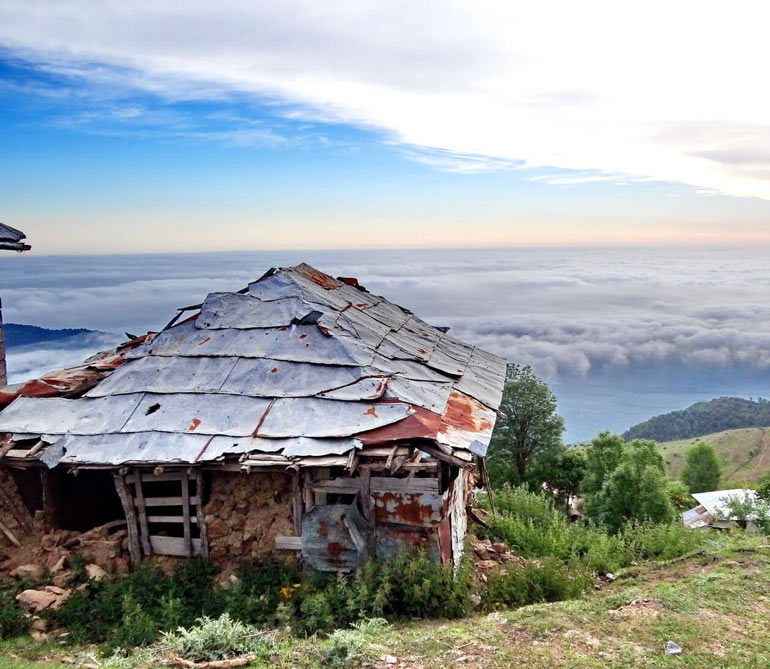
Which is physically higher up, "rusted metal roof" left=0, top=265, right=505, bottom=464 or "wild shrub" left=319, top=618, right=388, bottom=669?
"rusted metal roof" left=0, top=265, right=505, bottom=464

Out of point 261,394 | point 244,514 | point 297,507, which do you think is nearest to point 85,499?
point 244,514

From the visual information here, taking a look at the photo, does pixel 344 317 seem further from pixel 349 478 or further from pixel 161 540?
pixel 161 540

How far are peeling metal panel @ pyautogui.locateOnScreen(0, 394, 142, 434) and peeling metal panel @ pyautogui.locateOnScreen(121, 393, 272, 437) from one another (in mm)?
312

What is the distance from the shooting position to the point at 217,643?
699cm

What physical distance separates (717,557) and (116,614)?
9.42 metres

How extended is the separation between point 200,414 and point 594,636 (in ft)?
21.3

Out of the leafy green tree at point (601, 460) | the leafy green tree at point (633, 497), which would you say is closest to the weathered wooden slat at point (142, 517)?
the leafy green tree at point (633, 497)

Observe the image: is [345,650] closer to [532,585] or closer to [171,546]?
[532,585]

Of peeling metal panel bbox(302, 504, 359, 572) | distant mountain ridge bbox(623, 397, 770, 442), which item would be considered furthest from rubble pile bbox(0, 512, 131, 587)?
distant mountain ridge bbox(623, 397, 770, 442)

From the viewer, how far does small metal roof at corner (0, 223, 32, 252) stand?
1334 centimetres

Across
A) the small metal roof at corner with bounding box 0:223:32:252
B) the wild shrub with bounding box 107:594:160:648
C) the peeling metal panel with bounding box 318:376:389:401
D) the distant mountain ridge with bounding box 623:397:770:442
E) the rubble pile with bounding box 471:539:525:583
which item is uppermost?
the small metal roof at corner with bounding box 0:223:32:252

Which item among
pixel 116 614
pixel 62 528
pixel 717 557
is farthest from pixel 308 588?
pixel 717 557

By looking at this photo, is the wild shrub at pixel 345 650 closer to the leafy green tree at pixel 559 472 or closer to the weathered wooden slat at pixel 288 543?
the weathered wooden slat at pixel 288 543

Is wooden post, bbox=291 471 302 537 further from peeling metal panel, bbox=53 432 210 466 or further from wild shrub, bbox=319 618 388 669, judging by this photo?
wild shrub, bbox=319 618 388 669
